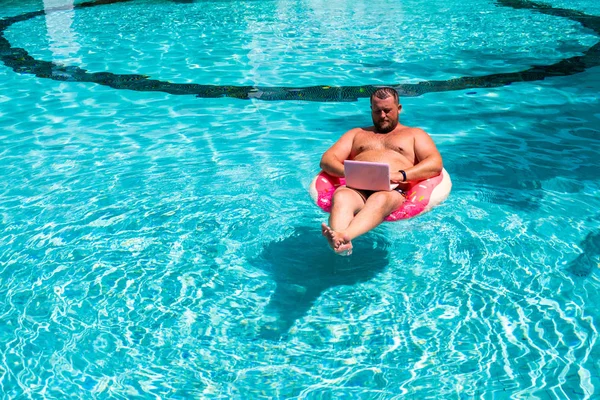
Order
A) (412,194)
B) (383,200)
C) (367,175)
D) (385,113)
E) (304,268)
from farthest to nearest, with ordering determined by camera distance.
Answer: (385,113) → (412,194) → (304,268) → (367,175) → (383,200)

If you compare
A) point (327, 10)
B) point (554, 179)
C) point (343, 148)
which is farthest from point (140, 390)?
point (327, 10)

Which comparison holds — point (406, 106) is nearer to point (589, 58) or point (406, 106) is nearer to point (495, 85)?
point (495, 85)

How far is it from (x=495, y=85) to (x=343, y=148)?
4596mm

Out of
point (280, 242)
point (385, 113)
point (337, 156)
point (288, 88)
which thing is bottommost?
point (288, 88)

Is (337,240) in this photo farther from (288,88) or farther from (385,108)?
(288,88)

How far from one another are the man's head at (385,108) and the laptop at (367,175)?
2.41 ft

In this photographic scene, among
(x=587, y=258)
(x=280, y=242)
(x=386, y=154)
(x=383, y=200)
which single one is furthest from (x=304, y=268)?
(x=587, y=258)

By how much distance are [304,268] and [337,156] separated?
991 millimetres

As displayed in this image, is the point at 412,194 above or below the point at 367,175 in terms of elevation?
below

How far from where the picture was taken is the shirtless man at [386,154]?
4188 millimetres

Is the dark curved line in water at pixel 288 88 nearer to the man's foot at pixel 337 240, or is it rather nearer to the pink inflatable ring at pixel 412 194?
the pink inflatable ring at pixel 412 194

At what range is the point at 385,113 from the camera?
484 centimetres

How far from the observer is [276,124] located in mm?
7543

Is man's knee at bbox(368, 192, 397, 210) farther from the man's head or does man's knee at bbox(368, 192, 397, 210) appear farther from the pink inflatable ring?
the man's head
